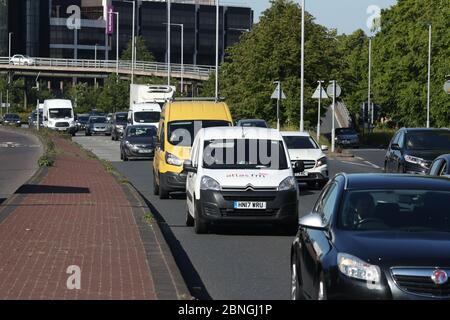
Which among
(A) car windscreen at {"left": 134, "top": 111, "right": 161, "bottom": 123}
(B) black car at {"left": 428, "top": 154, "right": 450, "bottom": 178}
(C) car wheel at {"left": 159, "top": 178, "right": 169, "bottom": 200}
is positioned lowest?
(C) car wheel at {"left": 159, "top": 178, "right": 169, "bottom": 200}

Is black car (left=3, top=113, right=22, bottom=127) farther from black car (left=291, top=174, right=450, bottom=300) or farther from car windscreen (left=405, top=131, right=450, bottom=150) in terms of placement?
black car (left=291, top=174, right=450, bottom=300)

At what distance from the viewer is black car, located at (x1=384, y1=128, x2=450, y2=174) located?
91.0 ft

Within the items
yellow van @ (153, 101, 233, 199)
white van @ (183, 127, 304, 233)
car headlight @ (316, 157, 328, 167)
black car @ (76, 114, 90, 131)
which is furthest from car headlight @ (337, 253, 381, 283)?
black car @ (76, 114, 90, 131)

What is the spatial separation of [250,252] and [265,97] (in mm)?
51688

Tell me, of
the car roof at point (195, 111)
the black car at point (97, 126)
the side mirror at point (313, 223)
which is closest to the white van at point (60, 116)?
the black car at point (97, 126)

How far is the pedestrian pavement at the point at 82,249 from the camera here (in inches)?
403

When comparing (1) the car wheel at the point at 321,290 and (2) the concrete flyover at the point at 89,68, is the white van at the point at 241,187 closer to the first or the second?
(1) the car wheel at the point at 321,290

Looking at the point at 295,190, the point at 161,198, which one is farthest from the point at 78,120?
the point at 295,190

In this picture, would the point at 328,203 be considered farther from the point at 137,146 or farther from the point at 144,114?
the point at 144,114

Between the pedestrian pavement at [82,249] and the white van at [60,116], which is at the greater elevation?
the white van at [60,116]

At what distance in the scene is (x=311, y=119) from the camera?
66.4 m

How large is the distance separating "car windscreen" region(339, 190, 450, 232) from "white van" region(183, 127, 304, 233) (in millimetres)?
7450

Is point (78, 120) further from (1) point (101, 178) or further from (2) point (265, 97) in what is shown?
(1) point (101, 178)

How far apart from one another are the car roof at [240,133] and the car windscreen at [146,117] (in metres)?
40.9
